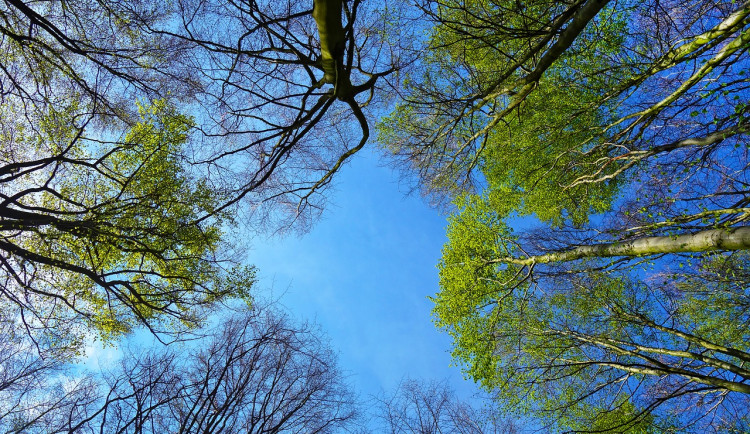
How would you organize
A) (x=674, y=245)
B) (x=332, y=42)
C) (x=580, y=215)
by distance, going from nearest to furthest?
(x=332, y=42)
(x=674, y=245)
(x=580, y=215)

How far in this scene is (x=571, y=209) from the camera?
33.4 feet

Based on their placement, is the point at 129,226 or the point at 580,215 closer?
the point at 129,226

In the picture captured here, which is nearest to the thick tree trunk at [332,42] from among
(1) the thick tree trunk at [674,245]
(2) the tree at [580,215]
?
(2) the tree at [580,215]

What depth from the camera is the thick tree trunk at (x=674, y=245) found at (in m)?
3.60

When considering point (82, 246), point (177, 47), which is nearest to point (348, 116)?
point (177, 47)

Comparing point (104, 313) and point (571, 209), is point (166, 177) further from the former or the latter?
point (571, 209)

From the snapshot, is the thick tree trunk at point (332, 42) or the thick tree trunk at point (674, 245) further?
the thick tree trunk at point (674, 245)

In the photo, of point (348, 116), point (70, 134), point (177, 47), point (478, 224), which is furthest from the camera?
point (478, 224)

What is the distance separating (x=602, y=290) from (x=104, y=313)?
33.4ft

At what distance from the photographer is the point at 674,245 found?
14.0ft

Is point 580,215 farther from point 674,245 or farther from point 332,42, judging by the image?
point 332,42

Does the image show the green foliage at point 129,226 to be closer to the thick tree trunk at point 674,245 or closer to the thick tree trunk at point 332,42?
the thick tree trunk at point 332,42

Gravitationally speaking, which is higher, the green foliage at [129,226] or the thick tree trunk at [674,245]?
the green foliage at [129,226]

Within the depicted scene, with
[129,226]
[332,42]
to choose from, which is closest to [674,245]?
[332,42]
